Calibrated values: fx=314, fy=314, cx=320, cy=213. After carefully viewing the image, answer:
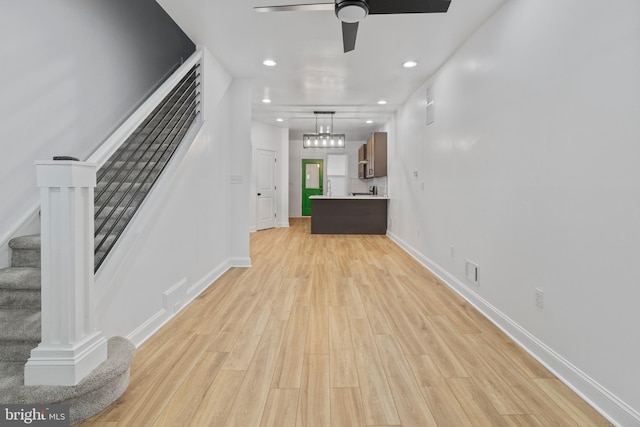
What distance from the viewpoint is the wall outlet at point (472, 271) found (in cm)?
294

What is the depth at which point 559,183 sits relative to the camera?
190 cm

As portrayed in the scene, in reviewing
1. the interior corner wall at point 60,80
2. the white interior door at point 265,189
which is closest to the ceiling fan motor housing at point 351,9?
the interior corner wall at point 60,80

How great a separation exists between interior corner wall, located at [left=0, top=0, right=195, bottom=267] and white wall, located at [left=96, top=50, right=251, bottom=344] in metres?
0.89

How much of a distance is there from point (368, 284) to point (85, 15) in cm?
400

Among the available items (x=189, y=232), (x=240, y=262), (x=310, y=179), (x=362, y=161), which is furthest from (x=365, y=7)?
(x=310, y=179)

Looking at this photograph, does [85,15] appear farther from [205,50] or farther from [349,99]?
[349,99]

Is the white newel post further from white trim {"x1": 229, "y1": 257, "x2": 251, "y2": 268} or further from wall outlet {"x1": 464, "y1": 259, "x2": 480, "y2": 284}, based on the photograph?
wall outlet {"x1": 464, "y1": 259, "x2": 480, "y2": 284}

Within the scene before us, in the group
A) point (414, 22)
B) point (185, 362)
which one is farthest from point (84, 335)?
point (414, 22)

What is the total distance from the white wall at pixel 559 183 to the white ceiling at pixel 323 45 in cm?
42

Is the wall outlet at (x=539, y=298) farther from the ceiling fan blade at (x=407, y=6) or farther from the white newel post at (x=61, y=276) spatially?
the white newel post at (x=61, y=276)

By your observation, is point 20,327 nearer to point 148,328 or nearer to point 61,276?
point 61,276

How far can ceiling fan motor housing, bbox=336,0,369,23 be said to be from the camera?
2002 mm

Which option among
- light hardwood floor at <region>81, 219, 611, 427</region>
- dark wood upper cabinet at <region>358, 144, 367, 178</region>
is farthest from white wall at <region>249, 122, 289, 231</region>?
light hardwood floor at <region>81, 219, 611, 427</region>

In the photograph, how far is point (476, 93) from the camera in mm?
2967
